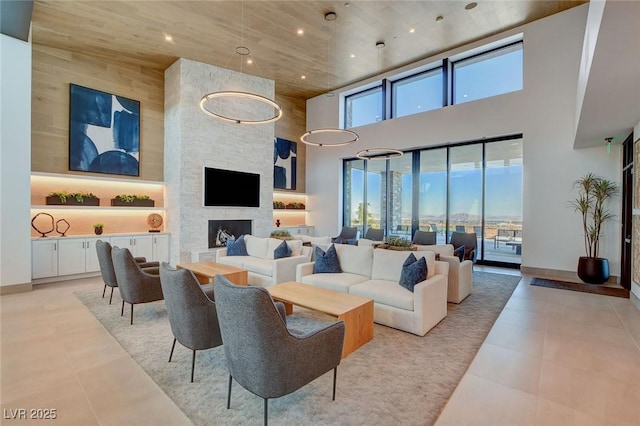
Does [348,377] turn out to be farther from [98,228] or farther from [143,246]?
[98,228]

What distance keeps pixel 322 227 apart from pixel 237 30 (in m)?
6.75

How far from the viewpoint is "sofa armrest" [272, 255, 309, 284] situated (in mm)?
5086

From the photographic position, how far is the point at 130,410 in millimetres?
2184

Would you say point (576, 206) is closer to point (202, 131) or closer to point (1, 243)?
point (202, 131)

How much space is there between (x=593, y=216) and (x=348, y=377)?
650 cm

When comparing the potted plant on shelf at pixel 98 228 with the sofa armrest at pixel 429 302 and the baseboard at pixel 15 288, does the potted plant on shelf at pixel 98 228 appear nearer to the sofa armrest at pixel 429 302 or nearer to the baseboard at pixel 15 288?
the baseboard at pixel 15 288

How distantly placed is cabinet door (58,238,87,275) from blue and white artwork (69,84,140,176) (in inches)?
68.8

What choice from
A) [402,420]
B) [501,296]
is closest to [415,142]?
[501,296]

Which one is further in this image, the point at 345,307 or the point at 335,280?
the point at 335,280

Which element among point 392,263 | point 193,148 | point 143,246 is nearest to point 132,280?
point 392,263

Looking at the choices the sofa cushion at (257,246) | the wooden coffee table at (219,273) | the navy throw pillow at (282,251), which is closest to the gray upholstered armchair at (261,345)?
the wooden coffee table at (219,273)

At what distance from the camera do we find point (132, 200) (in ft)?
24.1

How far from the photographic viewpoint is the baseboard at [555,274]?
19.9 feet

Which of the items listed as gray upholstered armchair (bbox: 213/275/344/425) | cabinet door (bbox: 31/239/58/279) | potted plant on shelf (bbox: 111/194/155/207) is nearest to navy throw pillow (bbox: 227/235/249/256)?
potted plant on shelf (bbox: 111/194/155/207)
